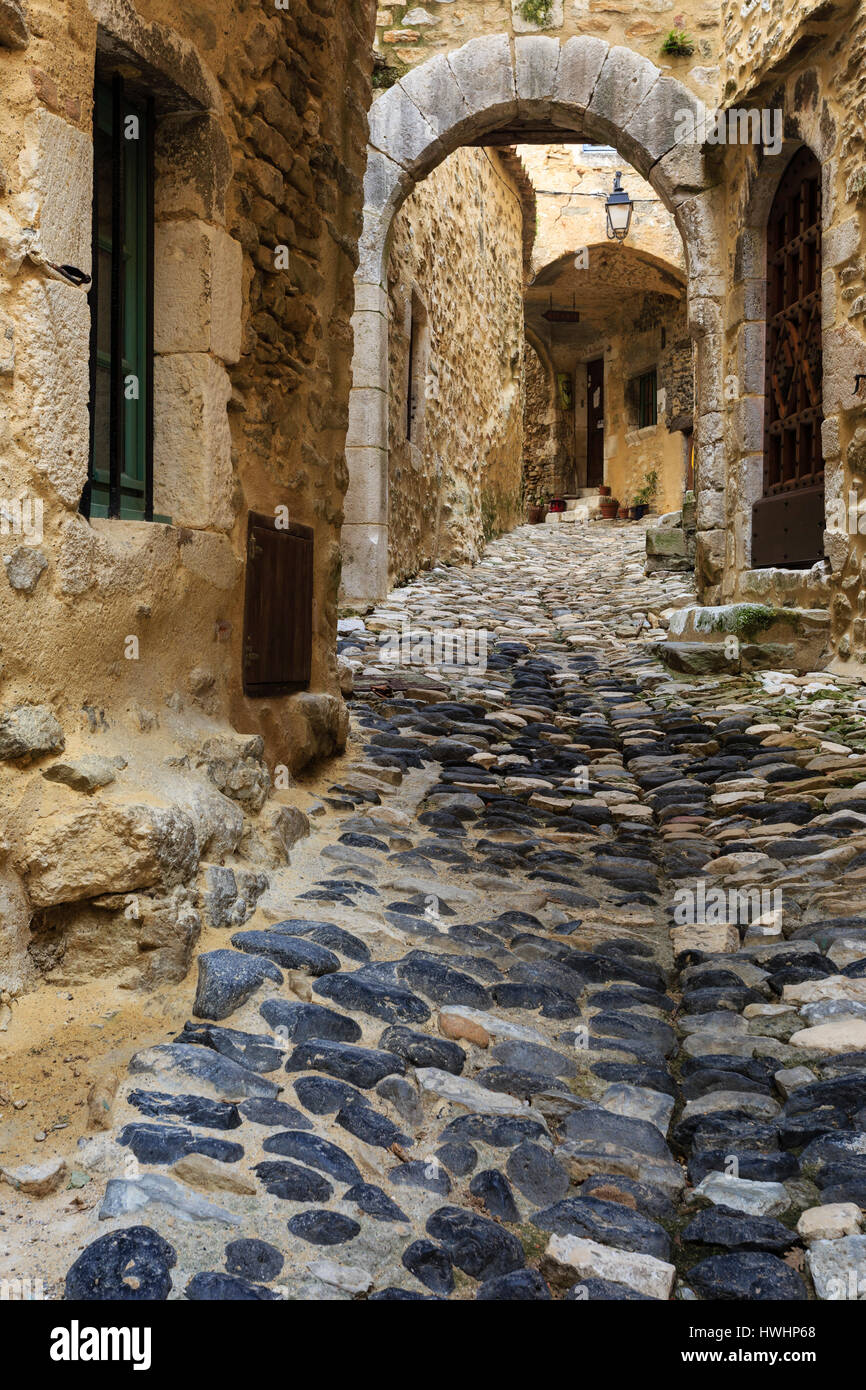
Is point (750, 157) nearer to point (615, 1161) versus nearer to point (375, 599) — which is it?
point (375, 599)

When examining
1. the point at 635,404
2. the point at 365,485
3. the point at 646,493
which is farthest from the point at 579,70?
the point at 635,404

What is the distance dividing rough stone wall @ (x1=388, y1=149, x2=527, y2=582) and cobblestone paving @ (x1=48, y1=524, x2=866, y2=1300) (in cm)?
581

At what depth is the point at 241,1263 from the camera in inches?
60.3

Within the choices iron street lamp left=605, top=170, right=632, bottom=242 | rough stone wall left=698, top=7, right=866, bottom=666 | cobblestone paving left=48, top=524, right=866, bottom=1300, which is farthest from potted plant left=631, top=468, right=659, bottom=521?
cobblestone paving left=48, top=524, right=866, bottom=1300

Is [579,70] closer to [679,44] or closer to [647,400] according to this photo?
[679,44]

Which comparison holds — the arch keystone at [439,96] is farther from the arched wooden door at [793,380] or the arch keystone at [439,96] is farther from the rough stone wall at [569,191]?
the rough stone wall at [569,191]

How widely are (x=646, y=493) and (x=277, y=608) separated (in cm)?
1852

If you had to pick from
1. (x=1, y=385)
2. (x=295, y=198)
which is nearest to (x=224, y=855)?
(x=1, y=385)

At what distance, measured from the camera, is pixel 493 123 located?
28.6 feet

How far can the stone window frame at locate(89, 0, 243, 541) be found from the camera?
9.46ft

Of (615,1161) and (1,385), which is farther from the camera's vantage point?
(1,385)

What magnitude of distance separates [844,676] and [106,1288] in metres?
5.32

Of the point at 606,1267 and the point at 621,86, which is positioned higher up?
the point at 621,86

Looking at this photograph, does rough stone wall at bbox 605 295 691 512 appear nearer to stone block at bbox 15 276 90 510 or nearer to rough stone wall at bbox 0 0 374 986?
rough stone wall at bbox 0 0 374 986
